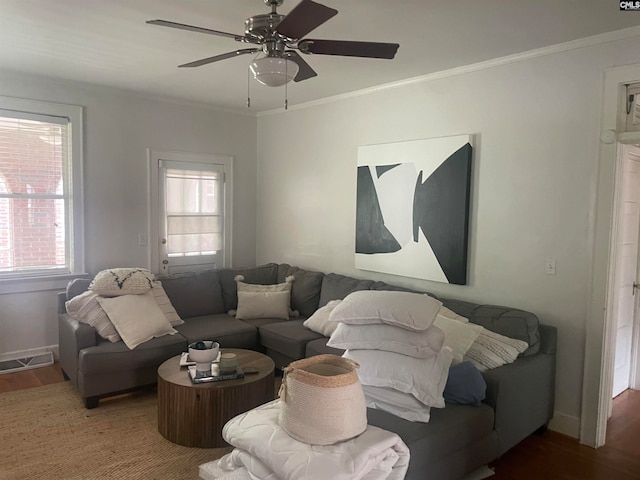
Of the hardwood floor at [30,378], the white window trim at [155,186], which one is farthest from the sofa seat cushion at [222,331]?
the hardwood floor at [30,378]

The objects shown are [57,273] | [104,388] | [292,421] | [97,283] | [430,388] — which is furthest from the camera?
[57,273]

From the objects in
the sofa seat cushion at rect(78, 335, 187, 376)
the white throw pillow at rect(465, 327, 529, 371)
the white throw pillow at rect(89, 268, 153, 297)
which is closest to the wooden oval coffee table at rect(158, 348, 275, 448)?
the sofa seat cushion at rect(78, 335, 187, 376)

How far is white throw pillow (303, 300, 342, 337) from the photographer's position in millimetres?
3871

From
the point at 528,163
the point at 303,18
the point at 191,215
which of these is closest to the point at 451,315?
the point at 528,163

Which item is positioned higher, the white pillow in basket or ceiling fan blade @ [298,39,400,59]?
ceiling fan blade @ [298,39,400,59]

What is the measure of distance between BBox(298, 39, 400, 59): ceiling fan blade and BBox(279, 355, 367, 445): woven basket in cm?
153

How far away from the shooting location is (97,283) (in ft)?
12.3

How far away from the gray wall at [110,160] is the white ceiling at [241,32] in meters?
0.29

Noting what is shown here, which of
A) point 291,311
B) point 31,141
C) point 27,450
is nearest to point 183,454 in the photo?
point 27,450

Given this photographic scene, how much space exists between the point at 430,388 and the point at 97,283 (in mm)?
2714

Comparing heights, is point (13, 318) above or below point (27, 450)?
above

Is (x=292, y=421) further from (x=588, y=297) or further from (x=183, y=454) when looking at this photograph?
(x=588, y=297)

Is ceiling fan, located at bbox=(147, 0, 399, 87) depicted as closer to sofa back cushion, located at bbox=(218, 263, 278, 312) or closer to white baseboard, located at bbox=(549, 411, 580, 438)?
white baseboard, located at bbox=(549, 411, 580, 438)

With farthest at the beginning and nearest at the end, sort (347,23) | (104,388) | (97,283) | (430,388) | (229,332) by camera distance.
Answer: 1. (229,332)
2. (97,283)
3. (104,388)
4. (347,23)
5. (430,388)
